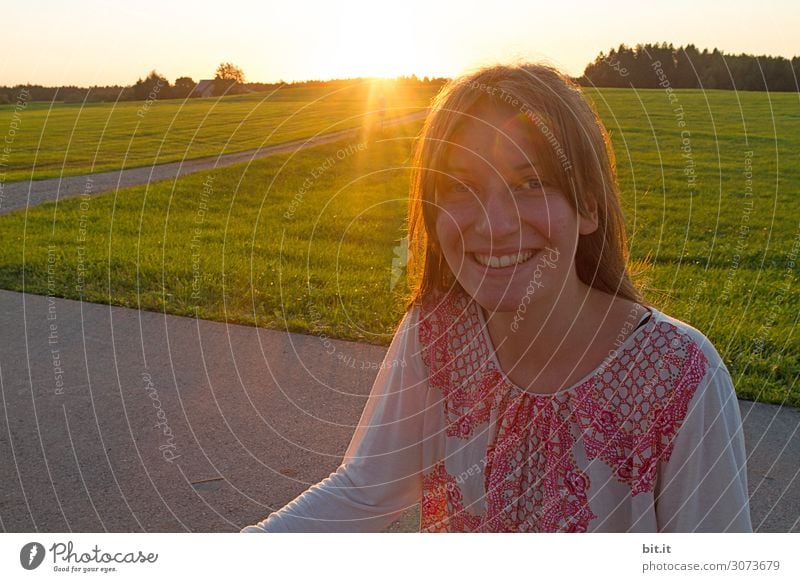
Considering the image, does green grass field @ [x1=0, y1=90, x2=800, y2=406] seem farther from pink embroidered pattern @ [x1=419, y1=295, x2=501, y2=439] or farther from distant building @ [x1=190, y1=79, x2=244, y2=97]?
distant building @ [x1=190, y1=79, x2=244, y2=97]

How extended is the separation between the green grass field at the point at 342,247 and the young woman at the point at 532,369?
922mm

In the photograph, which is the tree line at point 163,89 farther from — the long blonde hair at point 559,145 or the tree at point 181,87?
the long blonde hair at point 559,145

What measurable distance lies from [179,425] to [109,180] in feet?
18.2

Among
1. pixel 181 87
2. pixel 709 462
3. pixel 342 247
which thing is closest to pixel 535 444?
pixel 709 462

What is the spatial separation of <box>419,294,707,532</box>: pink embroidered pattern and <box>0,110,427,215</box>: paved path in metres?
5.61

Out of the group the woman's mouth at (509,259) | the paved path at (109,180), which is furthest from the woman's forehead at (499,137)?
A: the paved path at (109,180)

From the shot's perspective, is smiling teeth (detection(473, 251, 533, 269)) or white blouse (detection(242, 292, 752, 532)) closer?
white blouse (detection(242, 292, 752, 532))

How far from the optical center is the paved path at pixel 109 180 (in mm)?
7434

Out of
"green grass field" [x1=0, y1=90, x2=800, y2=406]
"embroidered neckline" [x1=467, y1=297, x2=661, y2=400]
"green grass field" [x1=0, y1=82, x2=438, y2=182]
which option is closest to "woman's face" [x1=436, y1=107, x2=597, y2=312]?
"embroidered neckline" [x1=467, y1=297, x2=661, y2=400]

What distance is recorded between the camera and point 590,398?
61.3 inches

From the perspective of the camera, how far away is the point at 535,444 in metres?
1.60
